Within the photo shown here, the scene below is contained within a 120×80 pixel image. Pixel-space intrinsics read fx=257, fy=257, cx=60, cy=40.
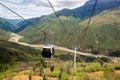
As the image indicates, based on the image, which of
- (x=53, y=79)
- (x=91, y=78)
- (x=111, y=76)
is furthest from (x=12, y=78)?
(x=111, y=76)

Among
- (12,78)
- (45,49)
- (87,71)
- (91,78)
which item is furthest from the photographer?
(87,71)

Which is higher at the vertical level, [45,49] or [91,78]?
[45,49]

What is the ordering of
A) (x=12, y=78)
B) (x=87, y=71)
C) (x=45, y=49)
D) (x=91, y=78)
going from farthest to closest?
(x=87, y=71) < (x=12, y=78) < (x=91, y=78) < (x=45, y=49)

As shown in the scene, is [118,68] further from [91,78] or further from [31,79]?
[31,79]

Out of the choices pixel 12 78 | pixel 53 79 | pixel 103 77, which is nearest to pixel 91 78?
pixel 103 77

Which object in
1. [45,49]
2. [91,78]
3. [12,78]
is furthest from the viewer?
[12,78]

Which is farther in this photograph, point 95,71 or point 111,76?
point 95,71

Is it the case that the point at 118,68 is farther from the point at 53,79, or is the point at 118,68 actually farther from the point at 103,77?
the point at 53,79

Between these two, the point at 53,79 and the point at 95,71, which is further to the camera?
the point at 95,71

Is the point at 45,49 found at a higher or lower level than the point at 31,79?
higher

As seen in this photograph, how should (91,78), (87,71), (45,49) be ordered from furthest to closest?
1. (87,71)
2. (91,78)
3. (45,49)
